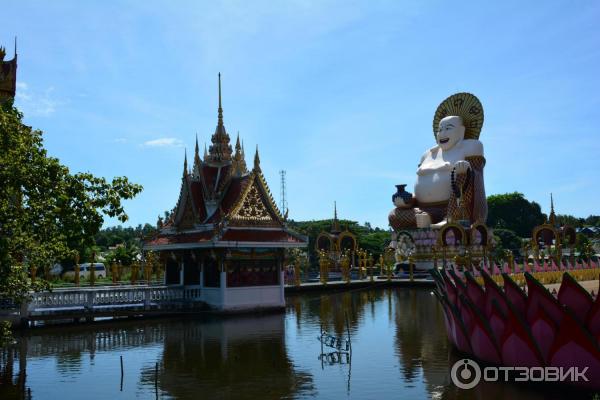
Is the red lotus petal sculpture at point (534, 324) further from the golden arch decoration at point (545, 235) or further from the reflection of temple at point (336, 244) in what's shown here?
the reflection of temple at point (336, 244)

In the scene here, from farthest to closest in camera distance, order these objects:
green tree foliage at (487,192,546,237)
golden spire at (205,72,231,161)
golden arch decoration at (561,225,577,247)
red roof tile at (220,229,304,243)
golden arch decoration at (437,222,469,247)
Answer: green tree foliage at (487,192,546,237)
golden arch decoration at (561,225,577,247)
golden arch decoration at (437,222,469,247)
golden spire at (205,72,231,161)
red roof tile at (220,229,304,243)

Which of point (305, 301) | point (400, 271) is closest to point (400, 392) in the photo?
point (305, 301)

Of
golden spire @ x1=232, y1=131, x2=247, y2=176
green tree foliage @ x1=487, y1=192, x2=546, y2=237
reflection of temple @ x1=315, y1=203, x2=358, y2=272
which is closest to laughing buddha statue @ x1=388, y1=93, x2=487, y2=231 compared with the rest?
reflection of temple @ x1=315, y1=203, x2=358, y2=272

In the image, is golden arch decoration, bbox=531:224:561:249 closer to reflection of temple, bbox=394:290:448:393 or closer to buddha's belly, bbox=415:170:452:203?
buddha's belly, bbox=415:170:452:203

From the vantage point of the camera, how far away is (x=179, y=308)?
23.7 meters

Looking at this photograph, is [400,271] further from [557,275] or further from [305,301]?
[557,275]

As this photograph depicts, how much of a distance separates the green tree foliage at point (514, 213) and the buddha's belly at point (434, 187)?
45.3m

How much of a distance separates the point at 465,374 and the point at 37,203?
9.14 m

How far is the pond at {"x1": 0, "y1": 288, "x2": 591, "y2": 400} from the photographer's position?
11250mm

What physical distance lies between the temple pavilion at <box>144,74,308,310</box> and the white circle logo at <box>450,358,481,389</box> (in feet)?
40.3

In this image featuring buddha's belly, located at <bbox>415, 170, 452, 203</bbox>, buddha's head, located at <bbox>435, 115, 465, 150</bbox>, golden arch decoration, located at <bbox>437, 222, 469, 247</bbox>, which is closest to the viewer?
golden arch decoration, located at <bbox>437, 222, 469, 247</bbox>

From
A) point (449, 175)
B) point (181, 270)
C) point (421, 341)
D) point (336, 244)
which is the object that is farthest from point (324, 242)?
point (421, 341)

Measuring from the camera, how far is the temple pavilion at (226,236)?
78.5ft

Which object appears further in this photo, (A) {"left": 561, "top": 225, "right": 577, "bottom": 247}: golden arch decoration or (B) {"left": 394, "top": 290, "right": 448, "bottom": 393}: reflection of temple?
(A) {"left": 561, "top": 225, "right": 577, "bottom": 247}: golden arch decoration
